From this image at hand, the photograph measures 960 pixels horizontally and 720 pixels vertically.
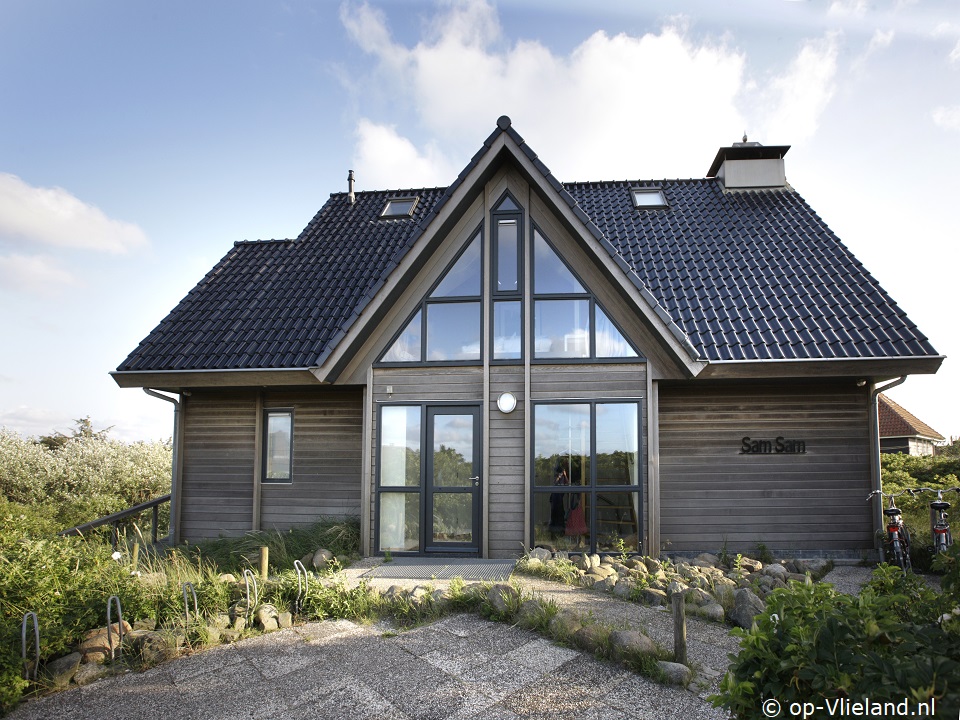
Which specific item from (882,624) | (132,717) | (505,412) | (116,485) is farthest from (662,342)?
(116,485)

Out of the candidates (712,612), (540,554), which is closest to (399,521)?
(540,554)

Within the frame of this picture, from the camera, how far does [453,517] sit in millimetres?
8523

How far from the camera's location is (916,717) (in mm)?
1845

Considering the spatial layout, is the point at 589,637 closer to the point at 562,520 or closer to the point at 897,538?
the point at 562,520

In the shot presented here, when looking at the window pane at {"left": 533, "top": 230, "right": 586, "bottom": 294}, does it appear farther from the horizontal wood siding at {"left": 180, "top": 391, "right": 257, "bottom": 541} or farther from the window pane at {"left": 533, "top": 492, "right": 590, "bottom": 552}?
the horizontal wood siding at {"left": 180, "top": 391, "right": 257, "bottom": 541}

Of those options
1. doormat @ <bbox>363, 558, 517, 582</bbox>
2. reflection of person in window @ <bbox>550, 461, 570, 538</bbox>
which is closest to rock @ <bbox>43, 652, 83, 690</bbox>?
doormat @ <bbox>363, 558, 517, 582</bbox>

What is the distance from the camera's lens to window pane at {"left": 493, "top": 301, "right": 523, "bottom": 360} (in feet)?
28.7

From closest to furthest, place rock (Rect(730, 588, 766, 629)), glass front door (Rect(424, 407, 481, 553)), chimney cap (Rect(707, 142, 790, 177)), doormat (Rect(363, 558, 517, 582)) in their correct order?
rock (Rect(730, 588, 766, 629)) → doormat (Rect(363, 558, 517, 582)) → glass front door (Rect(424, 407, 481, 553)) → chimney cap (Rect(707, 142, 790, 177))

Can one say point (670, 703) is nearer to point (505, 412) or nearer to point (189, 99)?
point (505, 412)

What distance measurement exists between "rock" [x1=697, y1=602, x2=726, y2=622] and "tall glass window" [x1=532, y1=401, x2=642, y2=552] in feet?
8.67

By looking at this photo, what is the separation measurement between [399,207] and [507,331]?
557cm

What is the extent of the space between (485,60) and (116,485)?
12.6m

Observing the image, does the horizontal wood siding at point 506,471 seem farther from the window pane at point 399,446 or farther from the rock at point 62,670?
the rock at point 62,670

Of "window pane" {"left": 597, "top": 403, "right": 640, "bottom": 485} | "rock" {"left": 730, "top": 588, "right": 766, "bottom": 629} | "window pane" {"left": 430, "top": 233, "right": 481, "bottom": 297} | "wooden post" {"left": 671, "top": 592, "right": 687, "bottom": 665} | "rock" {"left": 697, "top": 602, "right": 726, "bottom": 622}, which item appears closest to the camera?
"wooden post" {"left": 671, "top": 592, "right": 687, "bottom": 665}
